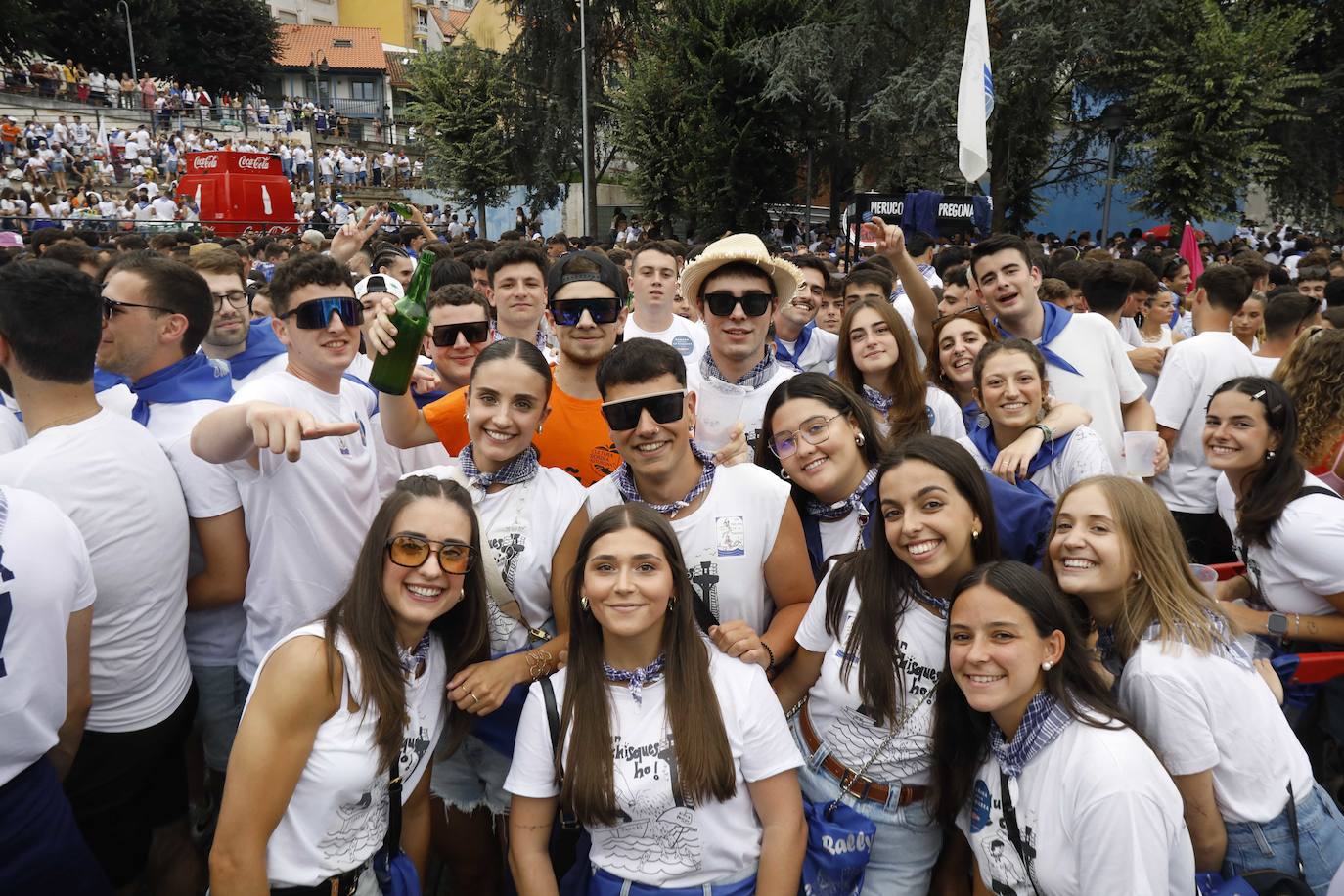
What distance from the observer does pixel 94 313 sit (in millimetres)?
2688

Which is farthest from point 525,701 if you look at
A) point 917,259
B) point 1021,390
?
point 917,259

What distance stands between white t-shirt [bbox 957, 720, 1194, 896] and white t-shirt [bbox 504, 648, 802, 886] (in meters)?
0.64

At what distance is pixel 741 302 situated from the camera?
388 cm

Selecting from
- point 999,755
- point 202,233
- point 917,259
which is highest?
point 202,233

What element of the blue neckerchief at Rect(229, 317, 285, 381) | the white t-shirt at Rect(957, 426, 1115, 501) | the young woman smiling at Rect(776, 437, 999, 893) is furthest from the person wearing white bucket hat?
the blue neckerchief at Rect(229, 317, 285, 381)

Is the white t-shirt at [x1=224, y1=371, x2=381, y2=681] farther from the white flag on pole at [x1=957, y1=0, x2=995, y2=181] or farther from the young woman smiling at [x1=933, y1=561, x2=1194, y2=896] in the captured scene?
the white flag on pole at [x1=957, y1=0, x2=995, y2=181]

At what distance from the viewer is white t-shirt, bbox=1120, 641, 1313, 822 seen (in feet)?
7.86

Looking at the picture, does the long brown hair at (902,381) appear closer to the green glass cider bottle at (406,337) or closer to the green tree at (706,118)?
the green glass cider bottle at (406,337)

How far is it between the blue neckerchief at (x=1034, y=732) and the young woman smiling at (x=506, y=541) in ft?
4.56

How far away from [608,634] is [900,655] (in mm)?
882

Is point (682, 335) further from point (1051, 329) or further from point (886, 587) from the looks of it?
point (886, 587)

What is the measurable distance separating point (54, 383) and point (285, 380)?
0.72 meters

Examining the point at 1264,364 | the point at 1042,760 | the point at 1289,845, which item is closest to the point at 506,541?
the point at 1042,760

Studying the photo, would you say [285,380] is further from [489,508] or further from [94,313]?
[489,508]
